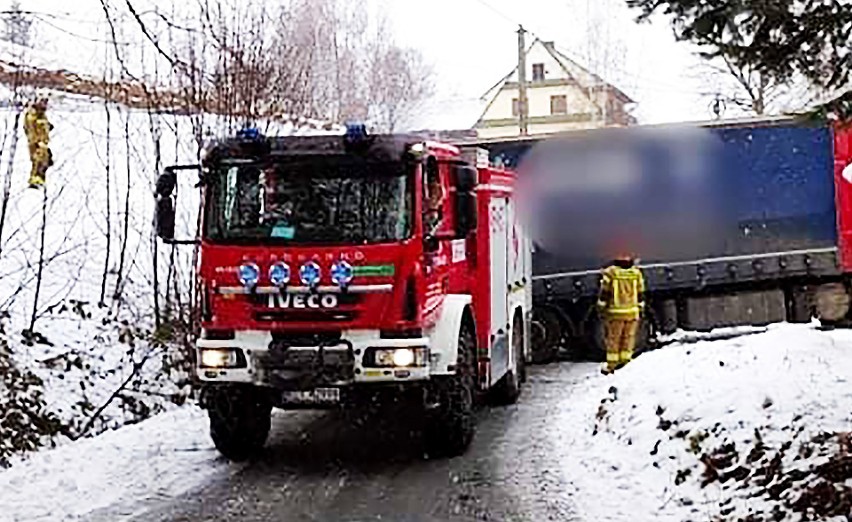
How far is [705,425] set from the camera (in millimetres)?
10203

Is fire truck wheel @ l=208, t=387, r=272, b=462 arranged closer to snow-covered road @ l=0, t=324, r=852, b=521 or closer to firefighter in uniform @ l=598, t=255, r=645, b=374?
snow-covered road @ l=0, t=324, r=852, b=521

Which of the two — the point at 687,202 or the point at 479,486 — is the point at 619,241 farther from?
the point at 479,486

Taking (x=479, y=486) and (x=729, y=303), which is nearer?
(x=479, y=486)

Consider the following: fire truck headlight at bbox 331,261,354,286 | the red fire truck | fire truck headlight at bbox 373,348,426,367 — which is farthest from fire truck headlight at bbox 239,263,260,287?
fire truck headlight at bbox 373,348,426,367

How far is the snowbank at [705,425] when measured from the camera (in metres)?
8.81

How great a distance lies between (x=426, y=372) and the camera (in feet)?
34.3

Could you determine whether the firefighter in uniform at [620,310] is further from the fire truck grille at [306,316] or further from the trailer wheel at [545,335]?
the fire truck grille at [306,316]

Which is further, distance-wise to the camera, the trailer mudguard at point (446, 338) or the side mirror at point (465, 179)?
the side mirror at point (465, 179)

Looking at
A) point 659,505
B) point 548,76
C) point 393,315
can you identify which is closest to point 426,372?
point 393,315

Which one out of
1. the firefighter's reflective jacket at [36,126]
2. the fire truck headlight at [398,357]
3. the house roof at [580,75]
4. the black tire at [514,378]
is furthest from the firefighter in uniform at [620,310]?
the house roof at [580,75]

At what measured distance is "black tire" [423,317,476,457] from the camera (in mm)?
10930

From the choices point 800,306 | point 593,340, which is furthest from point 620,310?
point 800,306

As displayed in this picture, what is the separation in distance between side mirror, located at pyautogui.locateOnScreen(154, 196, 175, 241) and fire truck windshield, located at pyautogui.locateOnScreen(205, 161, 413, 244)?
13.6 inches

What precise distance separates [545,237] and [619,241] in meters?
1.06
